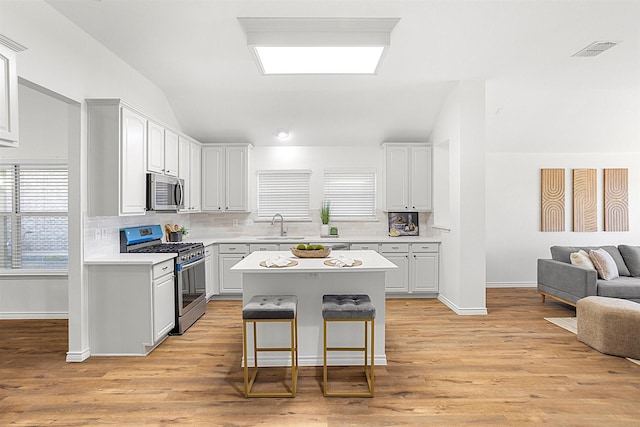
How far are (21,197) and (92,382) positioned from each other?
316 cm

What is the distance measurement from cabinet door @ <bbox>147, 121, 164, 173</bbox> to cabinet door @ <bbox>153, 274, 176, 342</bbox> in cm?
130

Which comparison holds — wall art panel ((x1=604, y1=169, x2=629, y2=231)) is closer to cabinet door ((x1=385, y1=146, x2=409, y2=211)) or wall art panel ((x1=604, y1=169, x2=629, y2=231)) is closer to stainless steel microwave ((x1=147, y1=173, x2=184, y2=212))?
cabinet door ((x1=385, y1=146, x2=409, y2=211))

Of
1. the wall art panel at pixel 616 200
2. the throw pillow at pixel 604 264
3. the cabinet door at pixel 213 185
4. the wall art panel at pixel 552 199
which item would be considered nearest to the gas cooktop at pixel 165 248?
the cabinet door at pixel 213 185

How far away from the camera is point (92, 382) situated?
3184 millimetres

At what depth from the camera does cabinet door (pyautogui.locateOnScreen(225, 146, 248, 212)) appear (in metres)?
6.31

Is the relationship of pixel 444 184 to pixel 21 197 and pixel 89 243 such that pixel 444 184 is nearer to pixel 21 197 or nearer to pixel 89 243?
pixel 89 243

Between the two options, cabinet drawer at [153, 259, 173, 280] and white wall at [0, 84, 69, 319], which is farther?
white wall at [0, 84, 69, 319]

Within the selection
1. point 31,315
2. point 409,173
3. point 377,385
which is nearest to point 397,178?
point 409,173

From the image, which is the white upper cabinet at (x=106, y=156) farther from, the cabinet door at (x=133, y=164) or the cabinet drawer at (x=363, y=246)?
the cabinet drawer at (x=363, y=246)

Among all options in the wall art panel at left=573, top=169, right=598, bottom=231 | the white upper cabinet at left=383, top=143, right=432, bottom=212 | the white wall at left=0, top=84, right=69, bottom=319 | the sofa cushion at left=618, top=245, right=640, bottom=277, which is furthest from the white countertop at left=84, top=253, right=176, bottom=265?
the wall art panel at left=573, top=169, right=598, bottom=231

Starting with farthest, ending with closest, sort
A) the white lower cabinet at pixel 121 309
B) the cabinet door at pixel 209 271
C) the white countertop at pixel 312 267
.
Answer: the cabinet door at pixel 209 271 → the white lower cabinet at pixel 121 309 → the white countertop at pixel 312 267

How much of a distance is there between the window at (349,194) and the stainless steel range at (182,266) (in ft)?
8.18

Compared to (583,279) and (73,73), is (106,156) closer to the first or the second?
(73,73)

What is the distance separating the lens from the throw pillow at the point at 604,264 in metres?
5.02
